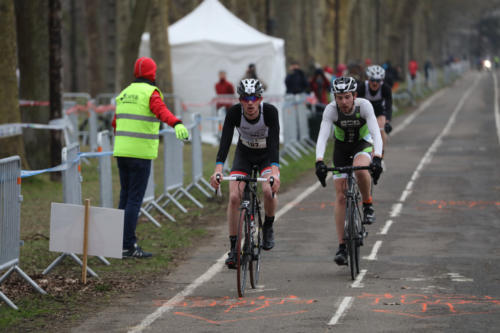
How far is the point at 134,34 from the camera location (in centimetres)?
2648

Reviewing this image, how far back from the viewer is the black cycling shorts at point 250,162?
33.6 ft

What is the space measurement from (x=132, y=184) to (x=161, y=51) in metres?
18.7

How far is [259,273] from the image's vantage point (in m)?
10.9

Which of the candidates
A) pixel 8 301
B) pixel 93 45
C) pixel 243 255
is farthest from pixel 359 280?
pixel 93 45

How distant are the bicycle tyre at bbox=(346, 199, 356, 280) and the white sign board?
7.54ft

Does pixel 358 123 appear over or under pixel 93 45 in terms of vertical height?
under

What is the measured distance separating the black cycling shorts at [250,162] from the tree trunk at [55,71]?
30.0 feet

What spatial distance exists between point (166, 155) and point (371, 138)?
189 inches

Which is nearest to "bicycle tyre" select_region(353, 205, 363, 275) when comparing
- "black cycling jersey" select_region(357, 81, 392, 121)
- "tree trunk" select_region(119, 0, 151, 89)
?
"black cycling jersey" select_region(357, 81, 392, 121)

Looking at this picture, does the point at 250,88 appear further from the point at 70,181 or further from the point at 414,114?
the point at 414,114

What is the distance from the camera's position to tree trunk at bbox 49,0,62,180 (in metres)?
18.5

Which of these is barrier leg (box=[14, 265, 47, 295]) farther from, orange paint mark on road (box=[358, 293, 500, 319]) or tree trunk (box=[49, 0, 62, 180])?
tree trunk (box=[49, 0, 62, 180])

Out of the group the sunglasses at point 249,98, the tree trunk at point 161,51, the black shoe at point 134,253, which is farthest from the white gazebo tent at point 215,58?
the sunglasses at point 249,98

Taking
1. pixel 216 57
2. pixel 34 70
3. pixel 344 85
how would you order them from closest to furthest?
pixel 344 85, pixel 34 70, pixel 216 57
